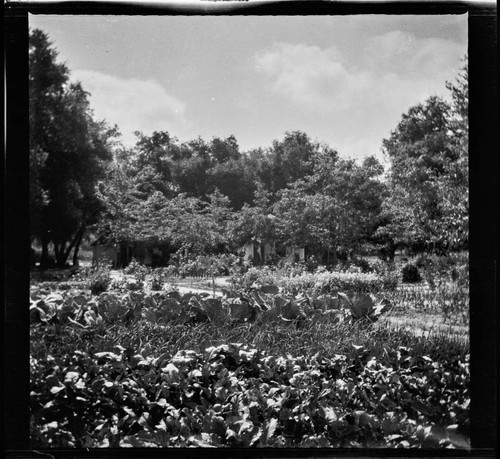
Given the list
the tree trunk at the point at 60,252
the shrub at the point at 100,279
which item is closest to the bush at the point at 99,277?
the shrub at the point at 100,279

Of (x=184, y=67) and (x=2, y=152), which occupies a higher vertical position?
(x=184, y=67)

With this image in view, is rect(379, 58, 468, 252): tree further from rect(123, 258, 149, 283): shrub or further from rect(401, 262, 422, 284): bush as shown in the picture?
rect(123, 258, 149, 283): shrub

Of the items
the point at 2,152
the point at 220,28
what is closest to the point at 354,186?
the point at 220,28

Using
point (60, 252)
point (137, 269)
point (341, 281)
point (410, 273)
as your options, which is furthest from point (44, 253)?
point (410, 273)

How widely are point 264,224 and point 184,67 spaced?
89 centimetres

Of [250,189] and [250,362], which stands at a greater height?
[250,189]

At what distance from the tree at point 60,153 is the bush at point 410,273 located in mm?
1586

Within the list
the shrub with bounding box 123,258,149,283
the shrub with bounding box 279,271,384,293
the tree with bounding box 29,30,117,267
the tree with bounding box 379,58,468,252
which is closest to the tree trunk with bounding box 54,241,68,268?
the tree with bounding box 29,30,117,267

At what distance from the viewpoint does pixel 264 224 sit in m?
2.77

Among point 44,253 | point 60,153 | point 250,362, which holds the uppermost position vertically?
point 60,153

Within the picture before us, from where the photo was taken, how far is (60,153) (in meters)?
2.72

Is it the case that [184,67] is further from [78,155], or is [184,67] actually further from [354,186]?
[354,186]

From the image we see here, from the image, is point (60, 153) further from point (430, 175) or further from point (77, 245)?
point (430, 175)

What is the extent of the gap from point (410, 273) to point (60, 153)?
1.87 metres
